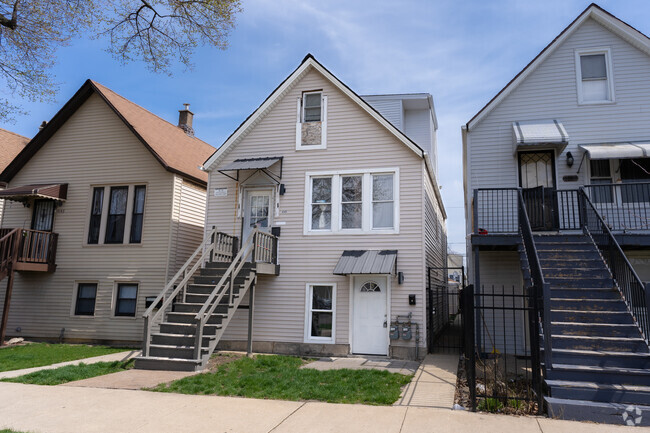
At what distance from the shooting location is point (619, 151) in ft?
39.9

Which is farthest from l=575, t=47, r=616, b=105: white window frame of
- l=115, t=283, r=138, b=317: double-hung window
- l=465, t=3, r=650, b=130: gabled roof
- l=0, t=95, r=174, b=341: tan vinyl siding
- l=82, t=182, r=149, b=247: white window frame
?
l=115, t=283, r=138, b=317: double-hung window

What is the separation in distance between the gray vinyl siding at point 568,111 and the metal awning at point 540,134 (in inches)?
13.5

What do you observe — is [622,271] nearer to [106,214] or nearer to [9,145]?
[106,214]

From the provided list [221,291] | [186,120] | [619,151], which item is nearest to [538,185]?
[619,151]

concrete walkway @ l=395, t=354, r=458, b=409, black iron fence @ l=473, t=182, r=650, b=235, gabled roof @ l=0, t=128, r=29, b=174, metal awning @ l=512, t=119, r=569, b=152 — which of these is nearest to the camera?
concrete walkway @ l=395, t=354, r=458, b=409

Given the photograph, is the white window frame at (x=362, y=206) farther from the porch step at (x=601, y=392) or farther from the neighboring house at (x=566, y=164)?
the porch step at (x=601, y=392)

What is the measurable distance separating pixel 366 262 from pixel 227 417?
660 cm

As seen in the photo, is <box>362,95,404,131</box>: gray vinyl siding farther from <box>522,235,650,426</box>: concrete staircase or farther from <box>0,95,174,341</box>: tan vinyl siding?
<box>522,235,650,426</box>: concrete staircase

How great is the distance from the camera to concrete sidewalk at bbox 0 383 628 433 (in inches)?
241

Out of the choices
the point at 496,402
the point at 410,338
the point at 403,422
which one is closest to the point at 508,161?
the point at 410,338

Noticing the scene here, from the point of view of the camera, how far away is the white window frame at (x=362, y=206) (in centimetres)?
1330

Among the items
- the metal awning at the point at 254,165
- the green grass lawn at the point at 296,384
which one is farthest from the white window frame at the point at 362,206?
the green grass lawn at the point at 296,384

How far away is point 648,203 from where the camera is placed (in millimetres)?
12516

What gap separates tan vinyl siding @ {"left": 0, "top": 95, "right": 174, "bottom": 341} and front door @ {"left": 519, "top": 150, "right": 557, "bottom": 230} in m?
11.4
